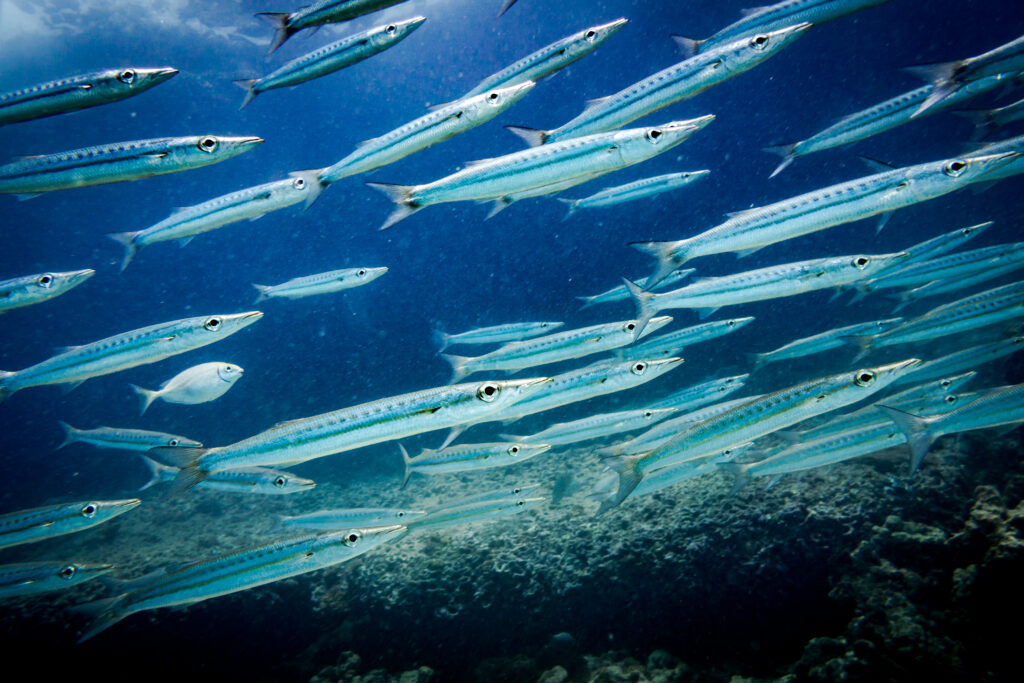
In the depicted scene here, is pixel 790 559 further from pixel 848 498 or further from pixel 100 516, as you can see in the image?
pixel 100 516

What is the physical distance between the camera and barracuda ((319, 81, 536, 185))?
2.99 meters

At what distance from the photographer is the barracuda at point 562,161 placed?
9.37ft

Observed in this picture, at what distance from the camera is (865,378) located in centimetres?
291

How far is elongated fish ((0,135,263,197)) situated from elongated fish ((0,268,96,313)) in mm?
1112

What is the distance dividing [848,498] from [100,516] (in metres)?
8.12

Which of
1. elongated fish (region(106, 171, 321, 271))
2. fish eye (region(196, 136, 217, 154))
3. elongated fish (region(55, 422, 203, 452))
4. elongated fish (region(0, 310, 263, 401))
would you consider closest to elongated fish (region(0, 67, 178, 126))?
fish eye (region(196, 136, 217, 154))

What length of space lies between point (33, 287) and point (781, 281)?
269 inches

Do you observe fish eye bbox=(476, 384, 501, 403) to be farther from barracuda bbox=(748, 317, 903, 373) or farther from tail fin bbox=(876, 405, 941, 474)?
barracuda bbox=(748, 317, 903, 373)

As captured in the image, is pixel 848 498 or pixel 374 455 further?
pixel 374 455

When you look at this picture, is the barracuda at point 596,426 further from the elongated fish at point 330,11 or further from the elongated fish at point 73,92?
the elongated fish at point 73,92

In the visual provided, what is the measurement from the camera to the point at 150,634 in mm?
5617

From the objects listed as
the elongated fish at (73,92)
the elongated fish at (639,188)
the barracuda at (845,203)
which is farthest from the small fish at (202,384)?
the elongated fish at (639,188)

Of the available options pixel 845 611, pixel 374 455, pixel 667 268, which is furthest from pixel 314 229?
pixel 845 611

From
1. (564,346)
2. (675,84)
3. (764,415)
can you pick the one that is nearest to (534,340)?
(564,346)
